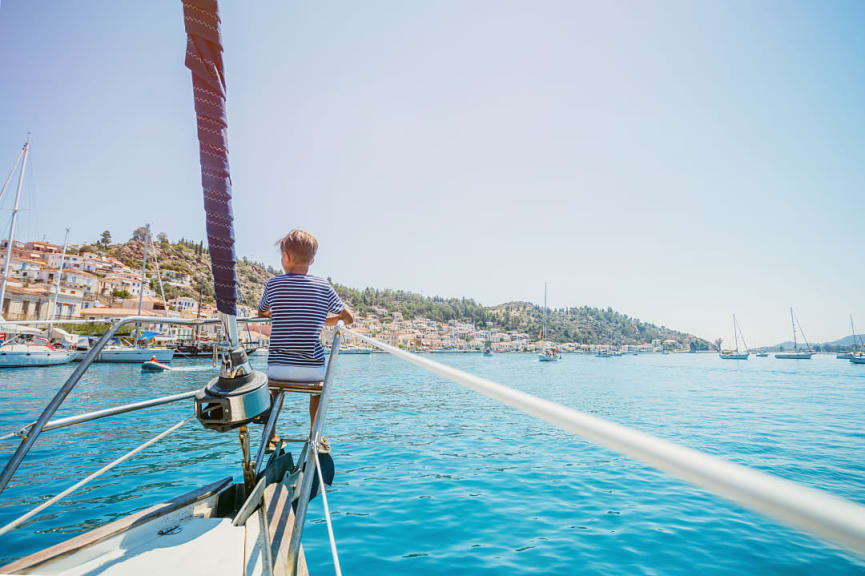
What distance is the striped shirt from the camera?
2773 mm

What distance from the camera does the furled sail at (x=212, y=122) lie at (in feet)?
6.35

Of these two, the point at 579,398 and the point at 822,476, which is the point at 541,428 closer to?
the point at 822,476

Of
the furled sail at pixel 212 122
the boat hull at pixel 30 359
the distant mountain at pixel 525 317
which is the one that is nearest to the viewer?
the furled sail at pixel 212 122

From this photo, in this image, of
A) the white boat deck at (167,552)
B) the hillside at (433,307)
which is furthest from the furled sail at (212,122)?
the hillside at (433,307)

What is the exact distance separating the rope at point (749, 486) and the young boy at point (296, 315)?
224 cm

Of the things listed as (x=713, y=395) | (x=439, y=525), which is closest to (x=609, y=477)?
(x=439, y=525)

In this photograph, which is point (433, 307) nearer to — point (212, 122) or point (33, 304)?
point (33, 304)

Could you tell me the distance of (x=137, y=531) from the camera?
190 centimetres

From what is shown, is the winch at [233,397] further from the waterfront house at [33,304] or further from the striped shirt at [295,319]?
the waterfront house at [33,304]

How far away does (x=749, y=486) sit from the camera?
47 centimetres

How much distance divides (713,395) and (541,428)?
13967mm

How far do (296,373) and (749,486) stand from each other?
2577mm

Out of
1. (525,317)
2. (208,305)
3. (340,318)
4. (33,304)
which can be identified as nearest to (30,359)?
(340,318)

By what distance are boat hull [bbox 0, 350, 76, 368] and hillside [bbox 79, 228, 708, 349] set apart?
5489cm
